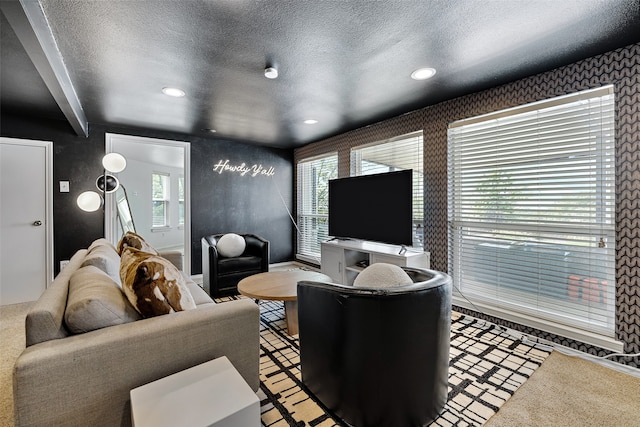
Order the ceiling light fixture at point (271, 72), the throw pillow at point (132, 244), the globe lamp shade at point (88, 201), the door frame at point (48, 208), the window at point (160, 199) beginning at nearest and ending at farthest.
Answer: the ceiling light fixture at point (271, 72)
the throw pillow at point (132, 244)
the globe lamp shade at point (88, 201)
the door frame at point (48, 208)
the window at point (160, 199)

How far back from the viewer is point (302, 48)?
80.7 inches

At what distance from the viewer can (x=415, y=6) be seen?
1624 mm

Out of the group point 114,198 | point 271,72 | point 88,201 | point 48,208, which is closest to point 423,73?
point 271,72

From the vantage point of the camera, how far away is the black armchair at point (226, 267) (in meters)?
3.60

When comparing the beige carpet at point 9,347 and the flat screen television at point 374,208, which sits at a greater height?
the flat screen television at point 374,208

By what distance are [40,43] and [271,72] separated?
143 centimetres

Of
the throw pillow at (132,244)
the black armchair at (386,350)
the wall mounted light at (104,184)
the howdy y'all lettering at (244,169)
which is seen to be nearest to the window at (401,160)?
the howdy y'all lettering at (244,169)

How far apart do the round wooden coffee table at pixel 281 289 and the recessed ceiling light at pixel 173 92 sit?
6.52 ft

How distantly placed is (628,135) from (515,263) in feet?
4.12

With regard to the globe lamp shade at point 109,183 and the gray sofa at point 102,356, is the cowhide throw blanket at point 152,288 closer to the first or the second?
the gray sofa at point 102,356

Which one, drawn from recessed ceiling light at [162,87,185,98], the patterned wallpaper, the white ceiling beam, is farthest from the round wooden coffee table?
the white ceiling beam

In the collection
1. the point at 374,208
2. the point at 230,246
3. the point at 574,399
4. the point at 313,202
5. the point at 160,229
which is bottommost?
the point at 574,399

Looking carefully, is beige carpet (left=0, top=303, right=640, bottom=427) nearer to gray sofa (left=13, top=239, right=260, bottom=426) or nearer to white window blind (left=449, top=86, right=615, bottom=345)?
white window blind (left=449, top=86, right=615, bottom=345)

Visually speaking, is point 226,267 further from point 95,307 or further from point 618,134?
point 618,134
